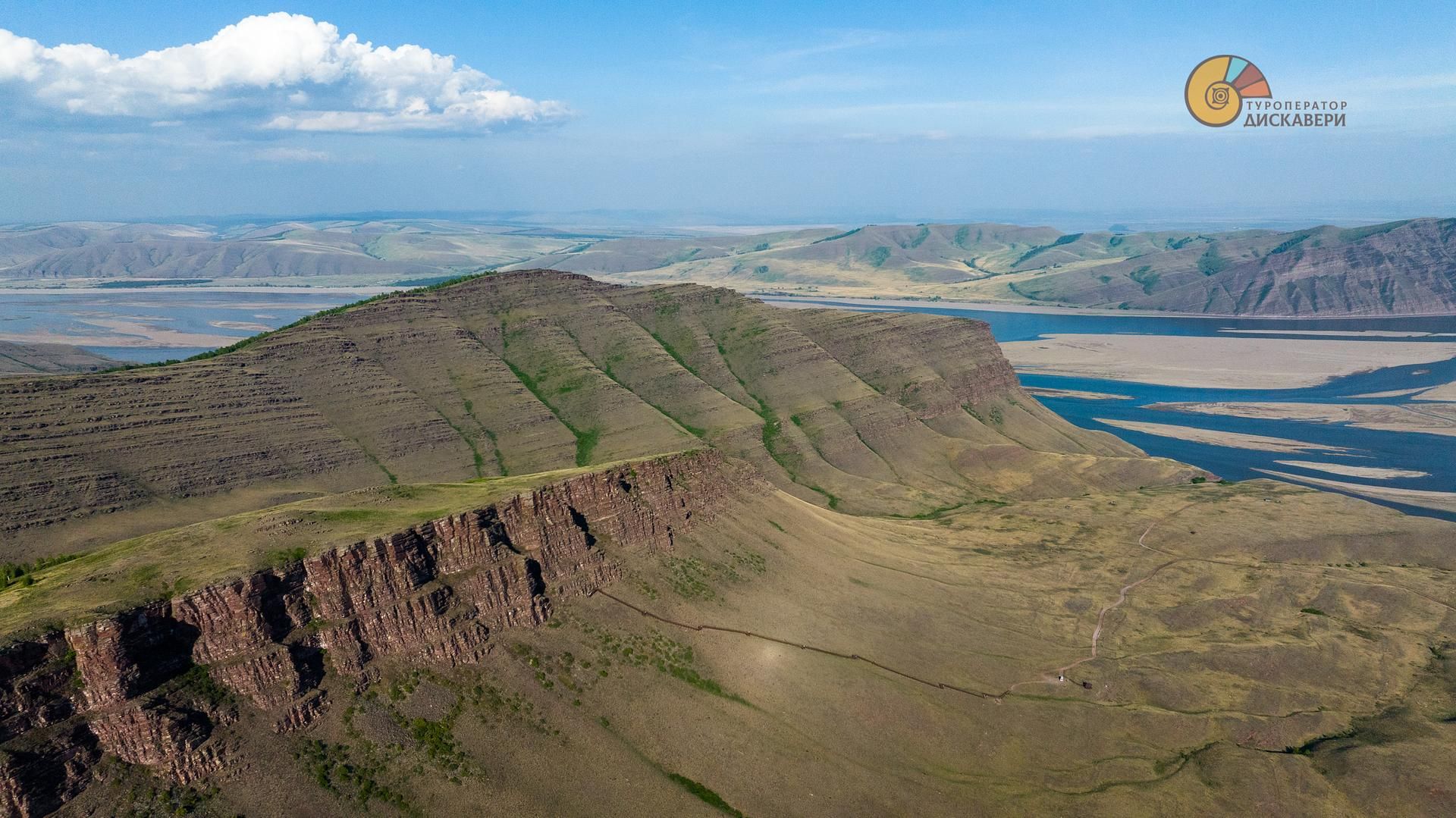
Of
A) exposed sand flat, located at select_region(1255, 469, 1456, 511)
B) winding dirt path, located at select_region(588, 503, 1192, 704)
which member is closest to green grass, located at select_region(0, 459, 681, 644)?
winding dirt path, located at select_region(588, 503, 1192, 704)

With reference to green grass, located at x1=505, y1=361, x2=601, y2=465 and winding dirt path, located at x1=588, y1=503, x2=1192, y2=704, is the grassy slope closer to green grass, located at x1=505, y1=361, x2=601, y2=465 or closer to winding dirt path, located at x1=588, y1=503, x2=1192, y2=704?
winding dirt path, located at x1=588, y1=503, x2=1192, y2=704

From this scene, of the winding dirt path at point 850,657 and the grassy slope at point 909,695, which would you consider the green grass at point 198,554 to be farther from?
the winding dirt path at point 850,657

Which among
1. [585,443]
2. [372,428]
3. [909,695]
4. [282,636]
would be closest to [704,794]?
[909,695]

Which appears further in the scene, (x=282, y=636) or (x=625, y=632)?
(x=625, y=632)

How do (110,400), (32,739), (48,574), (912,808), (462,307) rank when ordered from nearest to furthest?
(32,739) < (48,574) < (912,808) < (110,400) < (462,307)

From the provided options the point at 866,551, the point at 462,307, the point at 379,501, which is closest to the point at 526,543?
the point at 379,501

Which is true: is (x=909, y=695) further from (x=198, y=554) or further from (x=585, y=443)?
(x=585, y=443)

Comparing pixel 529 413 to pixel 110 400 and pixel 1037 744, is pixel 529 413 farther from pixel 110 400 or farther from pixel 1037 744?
pixel 1037 744

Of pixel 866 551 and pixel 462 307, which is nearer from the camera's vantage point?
pixel 866 551
